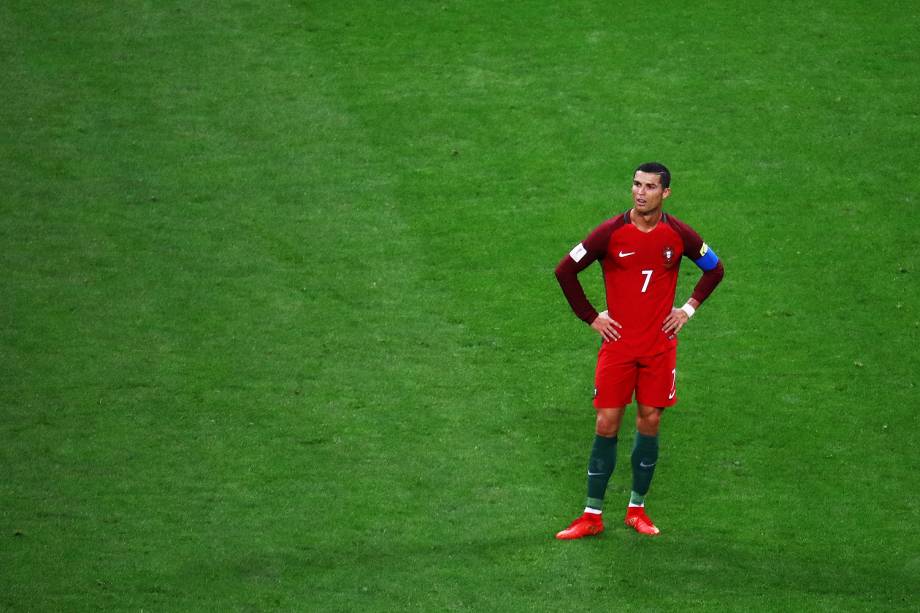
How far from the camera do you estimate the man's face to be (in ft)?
27.6

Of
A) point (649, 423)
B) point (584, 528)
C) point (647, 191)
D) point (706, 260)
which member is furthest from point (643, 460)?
point (647, 191)

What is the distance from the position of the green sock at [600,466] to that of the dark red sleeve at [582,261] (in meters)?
0.79

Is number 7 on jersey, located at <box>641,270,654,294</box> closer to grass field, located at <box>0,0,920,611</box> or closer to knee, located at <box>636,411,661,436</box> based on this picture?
knee, located at <box>636,411,661,436</box>

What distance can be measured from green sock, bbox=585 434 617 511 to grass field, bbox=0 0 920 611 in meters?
0.28

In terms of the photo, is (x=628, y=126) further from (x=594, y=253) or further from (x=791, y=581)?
(x=791, y=581)

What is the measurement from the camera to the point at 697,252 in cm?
878

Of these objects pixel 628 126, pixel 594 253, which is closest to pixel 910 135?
pixel 628 126

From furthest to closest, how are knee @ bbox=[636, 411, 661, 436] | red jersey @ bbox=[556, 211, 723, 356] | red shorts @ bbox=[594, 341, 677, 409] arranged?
knee @ bbox=[636, 411, 661, 436]
red shorts @ bbox=[594, 341, 677, 409]
red jersey @ bbox=[556, 211, 723, 356]

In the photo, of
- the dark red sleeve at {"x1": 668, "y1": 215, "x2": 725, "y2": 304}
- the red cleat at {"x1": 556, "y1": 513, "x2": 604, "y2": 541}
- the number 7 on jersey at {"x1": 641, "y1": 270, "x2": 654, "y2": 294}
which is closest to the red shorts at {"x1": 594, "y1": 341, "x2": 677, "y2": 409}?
the number 7 on jersey at {"x1": 641, "y1": 270, "x2": 654, "y2": 294}

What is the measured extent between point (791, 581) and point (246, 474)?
3710mm

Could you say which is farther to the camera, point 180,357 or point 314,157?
point 314,157

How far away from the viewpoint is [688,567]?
856 centimetres

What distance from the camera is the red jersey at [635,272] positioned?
8.55 meters

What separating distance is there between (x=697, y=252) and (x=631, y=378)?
91 cm
